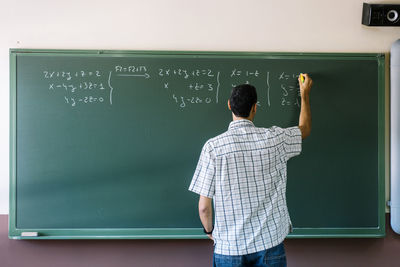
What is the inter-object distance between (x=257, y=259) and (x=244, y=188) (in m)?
0.43

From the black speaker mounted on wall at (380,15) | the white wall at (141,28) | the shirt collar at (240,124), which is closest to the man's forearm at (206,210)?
the shirt collar at (240,124)

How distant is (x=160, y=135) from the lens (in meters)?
2.04

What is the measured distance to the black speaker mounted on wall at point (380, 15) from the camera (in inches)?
81.7

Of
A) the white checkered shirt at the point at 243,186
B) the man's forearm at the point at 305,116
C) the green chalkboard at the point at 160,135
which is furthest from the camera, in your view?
the green chalkboard at the point at 160,135

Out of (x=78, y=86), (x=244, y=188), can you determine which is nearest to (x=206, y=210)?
(x=244, y=188)

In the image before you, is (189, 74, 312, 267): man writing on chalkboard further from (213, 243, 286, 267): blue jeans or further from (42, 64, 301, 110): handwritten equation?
(42, 64, 301, 110): handwritten equation

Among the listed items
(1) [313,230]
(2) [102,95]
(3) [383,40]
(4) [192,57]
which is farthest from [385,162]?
(2) [102,95]

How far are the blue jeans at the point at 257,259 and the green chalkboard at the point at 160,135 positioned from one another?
0.51 meters

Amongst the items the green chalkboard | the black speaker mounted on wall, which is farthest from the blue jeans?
the black speaker mounted on wall

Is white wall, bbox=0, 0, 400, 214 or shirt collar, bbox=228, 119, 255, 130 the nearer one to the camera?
shirt collar, bbox=228, 119, 255, 130

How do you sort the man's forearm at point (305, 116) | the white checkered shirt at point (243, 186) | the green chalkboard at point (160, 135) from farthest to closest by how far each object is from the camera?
the green chalkboard at point (160, 135) → the man's forearm at point (305, 116) → the white checkered shirt at point (243, 186)

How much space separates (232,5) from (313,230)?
1832 mm

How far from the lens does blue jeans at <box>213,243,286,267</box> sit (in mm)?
1511

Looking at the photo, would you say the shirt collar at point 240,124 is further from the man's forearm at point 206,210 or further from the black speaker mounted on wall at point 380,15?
the black speaker mounted on wall at point 380,15
